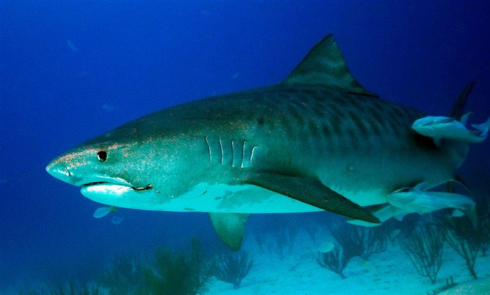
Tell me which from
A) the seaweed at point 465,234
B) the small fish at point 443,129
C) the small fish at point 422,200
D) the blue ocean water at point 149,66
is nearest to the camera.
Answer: the small fish at point 422,200

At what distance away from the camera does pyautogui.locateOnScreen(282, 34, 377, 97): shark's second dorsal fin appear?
3.84 m

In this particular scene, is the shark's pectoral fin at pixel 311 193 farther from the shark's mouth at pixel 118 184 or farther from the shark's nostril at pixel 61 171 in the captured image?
the shark's nostril at pixel 61 171

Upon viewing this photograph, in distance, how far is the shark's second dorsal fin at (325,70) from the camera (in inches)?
151

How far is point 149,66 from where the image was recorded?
322 feet

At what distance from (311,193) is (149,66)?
103 metres

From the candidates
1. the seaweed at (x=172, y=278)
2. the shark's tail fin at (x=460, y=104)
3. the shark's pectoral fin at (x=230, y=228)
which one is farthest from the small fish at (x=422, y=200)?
the seaweed at (x=172, y=278)

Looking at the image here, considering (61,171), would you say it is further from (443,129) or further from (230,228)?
(443,129)

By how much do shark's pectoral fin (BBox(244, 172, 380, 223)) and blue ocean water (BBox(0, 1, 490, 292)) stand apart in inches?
1131

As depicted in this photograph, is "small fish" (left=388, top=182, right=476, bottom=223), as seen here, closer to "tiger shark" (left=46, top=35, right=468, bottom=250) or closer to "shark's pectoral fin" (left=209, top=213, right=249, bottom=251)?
"tiger shark" (left=46, top=35, right=468, bottom=250)

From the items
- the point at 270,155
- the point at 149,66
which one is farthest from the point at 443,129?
the point at 149,66

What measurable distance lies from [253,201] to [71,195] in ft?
252

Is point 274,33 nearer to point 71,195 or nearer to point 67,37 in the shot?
point 67,37

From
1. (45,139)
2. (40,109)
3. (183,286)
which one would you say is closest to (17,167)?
(45,139)

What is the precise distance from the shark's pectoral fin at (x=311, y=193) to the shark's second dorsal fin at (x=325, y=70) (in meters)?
1.80
